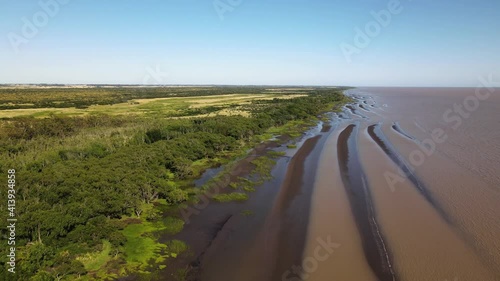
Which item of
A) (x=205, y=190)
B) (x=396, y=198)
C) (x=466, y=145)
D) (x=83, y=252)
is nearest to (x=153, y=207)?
(x=205, y=190)

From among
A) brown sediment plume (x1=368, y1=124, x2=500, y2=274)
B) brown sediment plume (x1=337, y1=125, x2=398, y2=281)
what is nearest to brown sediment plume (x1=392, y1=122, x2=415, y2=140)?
brown sediment plume (x1=368, y1=124, x2=500, y2=274)

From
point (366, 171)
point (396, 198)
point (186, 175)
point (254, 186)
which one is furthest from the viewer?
point (366, 171)

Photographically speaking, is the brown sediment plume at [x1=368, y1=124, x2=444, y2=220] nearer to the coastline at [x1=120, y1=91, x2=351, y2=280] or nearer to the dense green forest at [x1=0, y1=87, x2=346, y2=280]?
the coastline at [x1=120, y1=91, x2=351, y2=280]

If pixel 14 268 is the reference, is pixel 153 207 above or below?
below

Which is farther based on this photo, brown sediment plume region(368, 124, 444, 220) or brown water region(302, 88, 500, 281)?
brown sediment plume region(368, 124, 444, 220)

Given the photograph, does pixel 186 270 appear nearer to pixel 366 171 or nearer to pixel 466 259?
pixel 466 259
